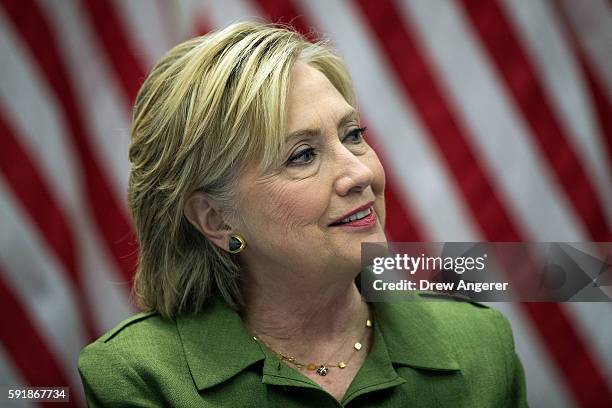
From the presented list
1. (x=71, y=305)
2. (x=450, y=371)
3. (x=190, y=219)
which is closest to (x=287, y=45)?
(x=190, y=219)

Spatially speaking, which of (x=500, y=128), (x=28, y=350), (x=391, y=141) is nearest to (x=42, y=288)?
(x=28, y=350)

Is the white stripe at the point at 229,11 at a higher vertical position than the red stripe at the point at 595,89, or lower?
higher

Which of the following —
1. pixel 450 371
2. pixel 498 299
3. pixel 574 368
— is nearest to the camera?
pixel 498 299

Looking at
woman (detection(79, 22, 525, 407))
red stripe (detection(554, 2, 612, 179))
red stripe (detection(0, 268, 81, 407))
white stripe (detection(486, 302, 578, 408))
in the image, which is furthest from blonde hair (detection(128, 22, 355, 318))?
white stripe (detection(486, 302, 578, 408))

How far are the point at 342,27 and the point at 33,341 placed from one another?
3.83 ft

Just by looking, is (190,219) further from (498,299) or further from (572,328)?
(572,328)

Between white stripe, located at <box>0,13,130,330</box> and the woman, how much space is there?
1.72 feet

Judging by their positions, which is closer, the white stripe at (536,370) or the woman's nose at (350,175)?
the woman's nose at (350,175)

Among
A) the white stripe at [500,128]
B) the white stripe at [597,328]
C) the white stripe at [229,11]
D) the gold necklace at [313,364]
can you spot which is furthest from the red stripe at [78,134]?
the white stripe at [597,328]

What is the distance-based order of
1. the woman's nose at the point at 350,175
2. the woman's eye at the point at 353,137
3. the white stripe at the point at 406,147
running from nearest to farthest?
the woman's nose at the point at 350,175 < the woman's eye at the point at 353,137 < the white stripe at the point at 406,147

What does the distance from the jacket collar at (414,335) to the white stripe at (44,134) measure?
2.92 ft

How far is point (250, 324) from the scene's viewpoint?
1.69 metres

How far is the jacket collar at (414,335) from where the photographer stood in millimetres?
1616

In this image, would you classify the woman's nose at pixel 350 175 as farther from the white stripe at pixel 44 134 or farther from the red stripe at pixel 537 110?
the white stripe at pixel 44 134
